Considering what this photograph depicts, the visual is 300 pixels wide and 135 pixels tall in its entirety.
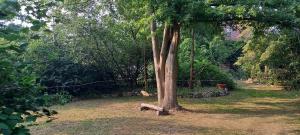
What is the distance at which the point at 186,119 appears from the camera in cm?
1094

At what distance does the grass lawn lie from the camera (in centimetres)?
920

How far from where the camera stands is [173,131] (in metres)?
9.16

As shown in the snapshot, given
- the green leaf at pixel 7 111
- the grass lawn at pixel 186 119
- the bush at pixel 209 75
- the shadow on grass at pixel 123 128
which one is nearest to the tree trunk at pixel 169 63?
the grass lawn at pixel 186 119

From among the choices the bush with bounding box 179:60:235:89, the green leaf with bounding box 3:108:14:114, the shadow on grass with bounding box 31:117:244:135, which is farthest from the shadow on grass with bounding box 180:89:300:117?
the green leaf with bounding box 3:108:14:114

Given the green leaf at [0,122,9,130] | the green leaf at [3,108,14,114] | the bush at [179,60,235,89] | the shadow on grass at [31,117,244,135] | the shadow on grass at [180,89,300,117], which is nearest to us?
the green leaf at [0,122,9,130]

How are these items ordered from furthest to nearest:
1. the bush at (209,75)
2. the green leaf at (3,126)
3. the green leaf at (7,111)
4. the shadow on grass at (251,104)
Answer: the bush at (209,75) < the shadow on grass at (251,104) < the green leaf at (7,111) < the green leaf at (3,126)

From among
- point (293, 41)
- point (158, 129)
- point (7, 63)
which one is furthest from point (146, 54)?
point (7, 63)

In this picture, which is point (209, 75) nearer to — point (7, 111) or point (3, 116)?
point (7, 111)

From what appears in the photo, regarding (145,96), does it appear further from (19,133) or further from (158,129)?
(19,133)

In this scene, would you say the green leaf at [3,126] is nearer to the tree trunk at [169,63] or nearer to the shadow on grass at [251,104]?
the tree trunk at [169,63]

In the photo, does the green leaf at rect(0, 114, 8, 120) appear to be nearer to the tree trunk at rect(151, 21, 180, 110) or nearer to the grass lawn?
the grass lawn

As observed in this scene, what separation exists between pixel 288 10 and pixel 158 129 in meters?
4.36

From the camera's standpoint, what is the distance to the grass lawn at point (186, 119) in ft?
30.2

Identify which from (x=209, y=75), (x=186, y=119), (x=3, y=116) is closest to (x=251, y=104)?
(x=186, y=119)
